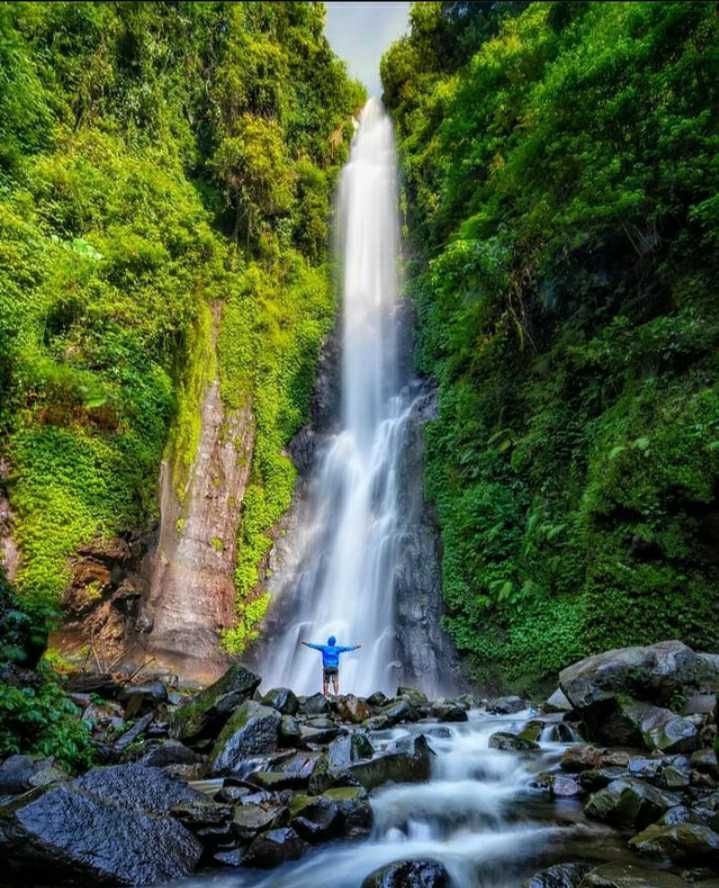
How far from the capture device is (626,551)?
8.85 meters

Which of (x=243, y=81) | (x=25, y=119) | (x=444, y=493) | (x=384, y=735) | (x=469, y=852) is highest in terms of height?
(x=243, y=81)

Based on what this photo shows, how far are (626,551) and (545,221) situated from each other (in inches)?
300

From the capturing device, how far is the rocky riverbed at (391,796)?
3691 mm

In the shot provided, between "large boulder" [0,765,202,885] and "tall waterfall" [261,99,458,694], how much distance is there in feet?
27.2

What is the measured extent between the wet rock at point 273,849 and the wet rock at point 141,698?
13.8ft

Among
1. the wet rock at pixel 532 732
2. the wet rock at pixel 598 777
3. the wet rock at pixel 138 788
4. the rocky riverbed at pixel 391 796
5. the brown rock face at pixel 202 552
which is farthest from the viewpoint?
the brown rock face at pixel 202 552

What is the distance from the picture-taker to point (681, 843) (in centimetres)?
368

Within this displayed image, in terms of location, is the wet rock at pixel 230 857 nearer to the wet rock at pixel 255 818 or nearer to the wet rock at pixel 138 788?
the wet rock at pixel 255 818

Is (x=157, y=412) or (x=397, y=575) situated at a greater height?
(x=157, y=412)

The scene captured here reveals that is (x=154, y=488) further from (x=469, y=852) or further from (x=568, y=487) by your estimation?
(x=469, y=852)

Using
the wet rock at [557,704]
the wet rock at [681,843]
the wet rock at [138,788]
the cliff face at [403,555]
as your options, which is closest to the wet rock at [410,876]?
the wet rock at [681,843]

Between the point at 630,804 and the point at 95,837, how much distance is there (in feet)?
13.0

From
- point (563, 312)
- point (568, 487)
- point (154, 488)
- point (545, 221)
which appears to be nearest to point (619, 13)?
point (545, 221)

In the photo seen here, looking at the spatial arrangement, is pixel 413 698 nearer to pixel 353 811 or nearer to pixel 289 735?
pixel 289 735
